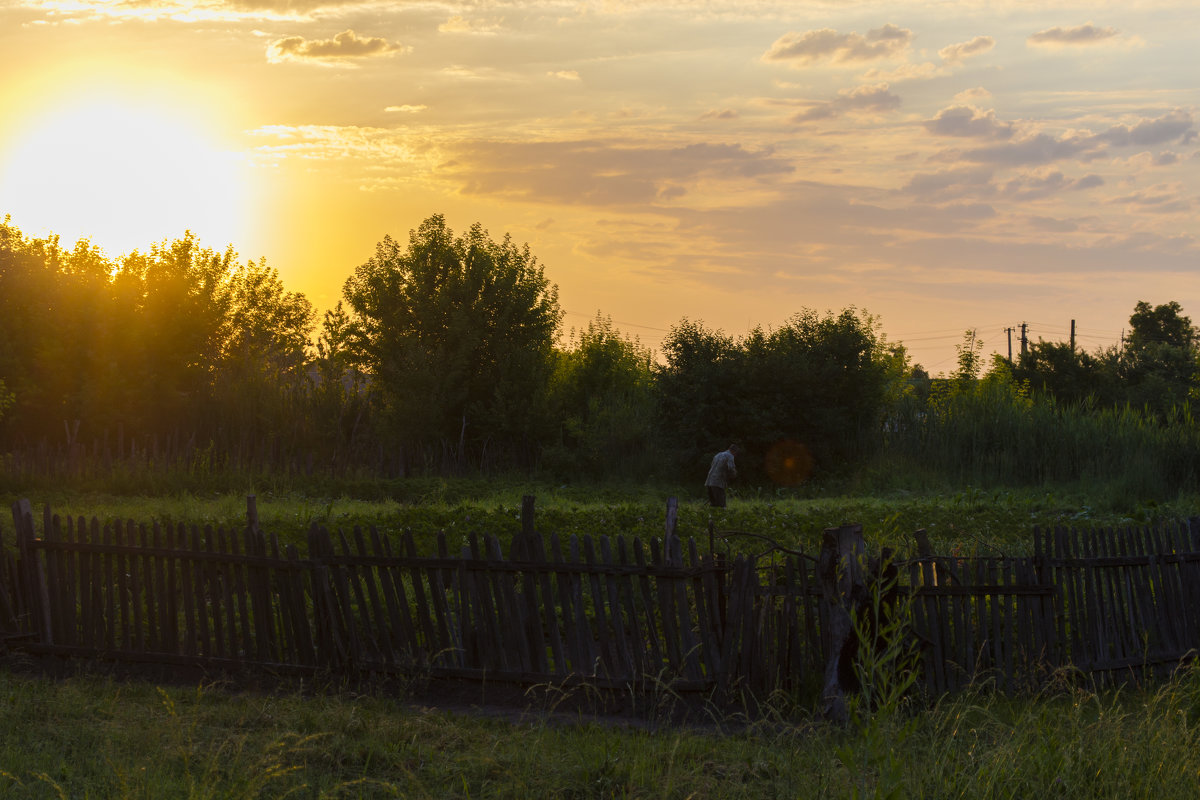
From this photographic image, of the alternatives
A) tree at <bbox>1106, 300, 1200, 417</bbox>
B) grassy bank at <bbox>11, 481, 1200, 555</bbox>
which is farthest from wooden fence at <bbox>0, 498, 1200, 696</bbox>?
tree at <bbox>1106, 300, 1200, 417</bbox>

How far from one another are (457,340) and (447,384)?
2148mm

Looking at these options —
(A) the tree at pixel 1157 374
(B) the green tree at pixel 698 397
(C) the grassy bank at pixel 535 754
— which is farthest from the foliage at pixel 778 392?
(C) the grassy bank at pixel 535 754

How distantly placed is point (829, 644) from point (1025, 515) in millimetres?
12279

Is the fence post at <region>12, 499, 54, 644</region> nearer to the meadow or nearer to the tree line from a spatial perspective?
the meadow

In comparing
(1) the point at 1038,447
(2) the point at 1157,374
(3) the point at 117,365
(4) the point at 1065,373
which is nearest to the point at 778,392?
(1) the point at 1038,447

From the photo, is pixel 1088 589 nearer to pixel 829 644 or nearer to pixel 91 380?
pixel 829 644

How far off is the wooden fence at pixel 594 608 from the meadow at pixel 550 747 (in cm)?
29

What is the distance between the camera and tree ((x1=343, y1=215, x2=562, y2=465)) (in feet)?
117

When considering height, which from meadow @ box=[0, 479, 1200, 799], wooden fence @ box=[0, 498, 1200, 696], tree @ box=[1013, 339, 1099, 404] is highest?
tree @ box=[1013, 339, 1099, 404]

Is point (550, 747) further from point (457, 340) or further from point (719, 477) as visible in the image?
point (457, 340)

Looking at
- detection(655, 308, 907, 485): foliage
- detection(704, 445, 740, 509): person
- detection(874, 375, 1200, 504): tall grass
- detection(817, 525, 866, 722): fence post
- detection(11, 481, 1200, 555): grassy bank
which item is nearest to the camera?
detection(817, 525, 866, 722): fence post

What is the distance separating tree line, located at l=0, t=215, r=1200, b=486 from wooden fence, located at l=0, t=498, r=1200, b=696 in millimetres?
19308

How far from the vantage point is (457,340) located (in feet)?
123

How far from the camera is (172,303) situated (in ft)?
120
